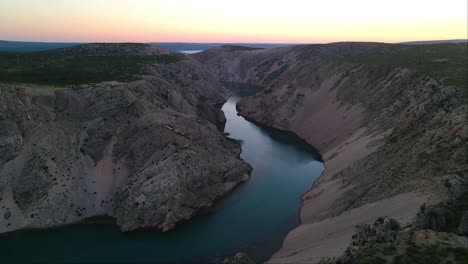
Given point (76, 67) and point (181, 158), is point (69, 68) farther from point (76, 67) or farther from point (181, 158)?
point (181, 158)

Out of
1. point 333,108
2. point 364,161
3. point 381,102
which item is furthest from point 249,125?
point 364,161

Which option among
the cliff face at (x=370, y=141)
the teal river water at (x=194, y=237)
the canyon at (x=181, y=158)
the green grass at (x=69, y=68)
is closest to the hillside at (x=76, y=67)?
the green grass at (x=69, y=68)

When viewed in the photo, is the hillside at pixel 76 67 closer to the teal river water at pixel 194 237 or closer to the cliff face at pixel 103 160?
the cliff face at pixel 103 160

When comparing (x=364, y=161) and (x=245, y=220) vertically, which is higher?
(x=364, y=161)

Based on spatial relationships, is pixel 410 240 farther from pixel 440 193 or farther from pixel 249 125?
pixel 249 125

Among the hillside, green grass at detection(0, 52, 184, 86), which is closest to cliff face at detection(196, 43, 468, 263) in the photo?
the hillside

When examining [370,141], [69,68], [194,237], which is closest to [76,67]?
[69,68]
